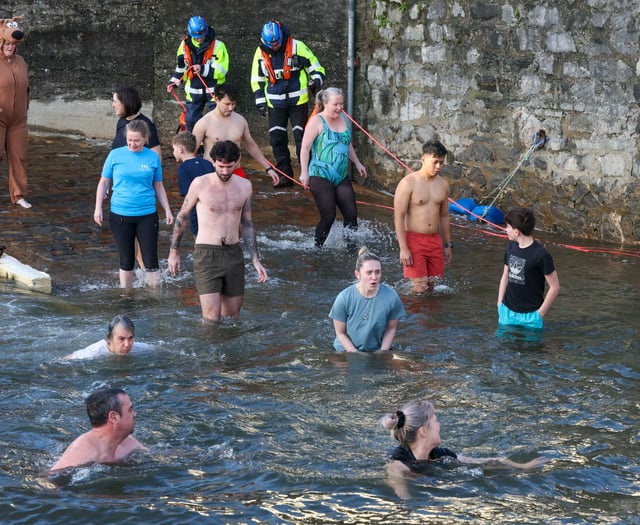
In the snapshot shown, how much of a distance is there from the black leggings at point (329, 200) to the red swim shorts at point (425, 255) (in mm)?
1830

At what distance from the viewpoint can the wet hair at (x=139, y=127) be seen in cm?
981

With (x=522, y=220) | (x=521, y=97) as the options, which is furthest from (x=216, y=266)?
(x=521, y=97)

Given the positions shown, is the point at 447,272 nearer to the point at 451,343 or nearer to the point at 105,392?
the point at 451,343

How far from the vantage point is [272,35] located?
14.2 metres

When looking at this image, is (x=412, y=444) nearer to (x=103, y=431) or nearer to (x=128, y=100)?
(x=103, y=431)

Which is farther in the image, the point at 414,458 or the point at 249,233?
the point at 249,233

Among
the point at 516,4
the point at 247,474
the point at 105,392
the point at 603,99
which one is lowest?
the point at 247,474

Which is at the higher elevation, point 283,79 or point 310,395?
point 283,79

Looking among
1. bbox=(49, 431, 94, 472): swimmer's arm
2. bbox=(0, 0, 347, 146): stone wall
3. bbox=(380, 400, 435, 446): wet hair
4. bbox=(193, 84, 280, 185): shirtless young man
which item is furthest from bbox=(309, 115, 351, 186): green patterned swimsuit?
bbox=(49, 431, 94, 472): swimmer's arm

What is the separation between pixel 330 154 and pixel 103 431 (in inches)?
232

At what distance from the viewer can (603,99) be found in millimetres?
12109

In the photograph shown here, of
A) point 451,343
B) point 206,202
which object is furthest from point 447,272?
point 206,202

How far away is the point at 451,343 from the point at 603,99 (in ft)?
14.3

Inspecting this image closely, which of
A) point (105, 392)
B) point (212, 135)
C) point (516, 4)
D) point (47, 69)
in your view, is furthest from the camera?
point (47, 69)
